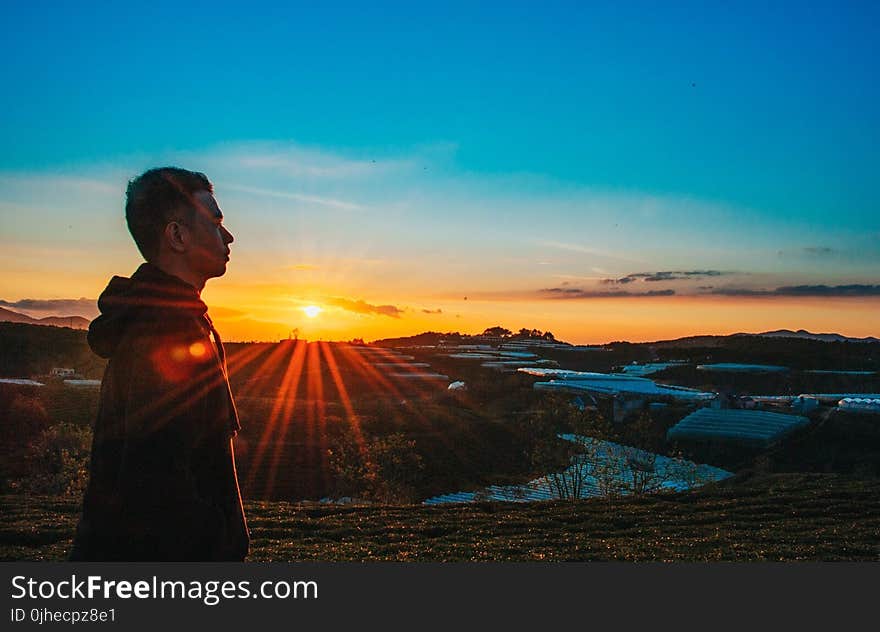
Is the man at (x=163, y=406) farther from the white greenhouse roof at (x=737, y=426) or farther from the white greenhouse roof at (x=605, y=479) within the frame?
the white greenhouse roof at (x=737, y=426)

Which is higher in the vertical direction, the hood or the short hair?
the short hair

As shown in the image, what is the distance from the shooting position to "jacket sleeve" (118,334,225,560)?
261cm

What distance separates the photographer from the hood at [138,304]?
8.91ft

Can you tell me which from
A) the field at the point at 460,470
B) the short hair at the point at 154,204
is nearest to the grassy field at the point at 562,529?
the field at the point at 460,470

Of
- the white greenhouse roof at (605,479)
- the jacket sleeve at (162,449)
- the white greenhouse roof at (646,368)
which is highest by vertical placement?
the jacket sleeve at (162,449)

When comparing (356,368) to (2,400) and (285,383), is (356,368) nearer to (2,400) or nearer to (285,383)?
(285,383)

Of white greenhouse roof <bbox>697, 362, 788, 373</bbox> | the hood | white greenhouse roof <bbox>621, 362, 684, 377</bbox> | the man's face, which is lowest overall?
white greenhouse roof <bbox>621, 362, 684, 377</bbox>

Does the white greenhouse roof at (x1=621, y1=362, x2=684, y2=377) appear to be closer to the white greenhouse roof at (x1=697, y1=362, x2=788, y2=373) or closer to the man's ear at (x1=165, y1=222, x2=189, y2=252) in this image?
the white greenhouse roof at (x1=697, y1=362, x2=788, y2=373)

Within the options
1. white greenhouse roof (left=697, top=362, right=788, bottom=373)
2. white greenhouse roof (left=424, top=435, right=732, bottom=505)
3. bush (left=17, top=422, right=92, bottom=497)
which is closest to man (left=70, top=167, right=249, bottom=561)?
bush (left=17, top=422, right=92, bottom=497)

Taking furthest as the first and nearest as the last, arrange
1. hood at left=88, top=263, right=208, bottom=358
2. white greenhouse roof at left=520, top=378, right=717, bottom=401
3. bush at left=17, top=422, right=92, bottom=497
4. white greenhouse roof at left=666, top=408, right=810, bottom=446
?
white greenhouse roof at left=520, top=378, right=717, bottom=401 < white greenhouse roof at left=666, top=408, right=810, bottom=446 < bush at left=17, top=422, right=92, bottom=497 < hood at left=88, top=263, right=208, bottom=358

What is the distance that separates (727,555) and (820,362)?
266ft

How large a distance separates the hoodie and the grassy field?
9517 mm

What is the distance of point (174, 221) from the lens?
114 inches

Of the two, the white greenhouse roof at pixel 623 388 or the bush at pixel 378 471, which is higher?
the white greenhouse roof at pixel 623 388
